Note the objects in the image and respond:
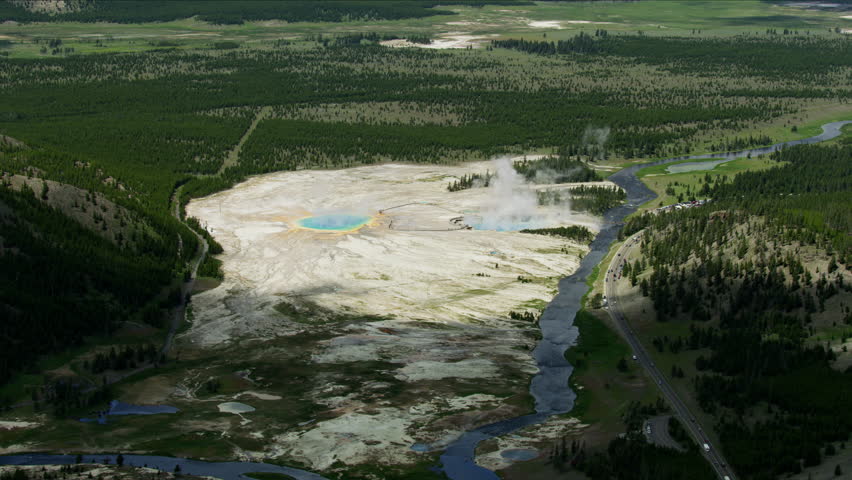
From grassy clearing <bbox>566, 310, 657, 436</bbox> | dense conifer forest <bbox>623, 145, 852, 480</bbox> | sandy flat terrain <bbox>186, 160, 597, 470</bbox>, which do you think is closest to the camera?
dense conifer forest <bbox>623, 145, 852, 480</bbox>

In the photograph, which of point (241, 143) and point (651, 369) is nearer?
point (651, 369)

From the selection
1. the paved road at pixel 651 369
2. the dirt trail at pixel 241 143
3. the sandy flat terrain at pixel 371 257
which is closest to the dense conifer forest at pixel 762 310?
the paved road at pixel 651 369

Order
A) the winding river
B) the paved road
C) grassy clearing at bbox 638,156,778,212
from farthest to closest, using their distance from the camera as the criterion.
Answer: grassy clearing at bbox 638,156,778,212, the paved road, the winding river

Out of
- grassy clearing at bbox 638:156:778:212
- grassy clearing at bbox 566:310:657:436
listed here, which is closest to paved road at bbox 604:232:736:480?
grassy clearing at bbox 566:310:657:436

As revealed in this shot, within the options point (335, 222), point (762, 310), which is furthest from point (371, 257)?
point (762, 310)

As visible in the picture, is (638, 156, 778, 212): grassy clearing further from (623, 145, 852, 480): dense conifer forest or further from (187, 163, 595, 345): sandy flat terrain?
(187, 163, 595, 345): sandy flat terrain

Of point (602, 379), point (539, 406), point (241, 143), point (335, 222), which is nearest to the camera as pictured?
point (539, 406)

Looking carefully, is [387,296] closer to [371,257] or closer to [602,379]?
[371,257]
